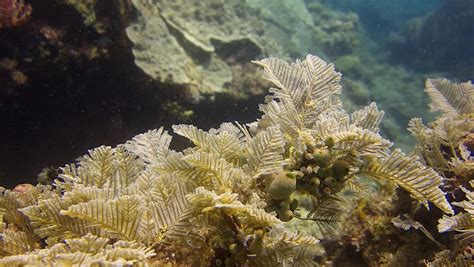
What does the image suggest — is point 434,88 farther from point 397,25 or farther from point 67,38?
point 397,25

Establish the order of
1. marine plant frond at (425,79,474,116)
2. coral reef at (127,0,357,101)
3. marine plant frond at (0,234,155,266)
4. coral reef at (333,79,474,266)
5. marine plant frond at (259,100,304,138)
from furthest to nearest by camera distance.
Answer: coral reef at (127,0,357,101), marine plant frond at (425,79,474,116), coral reef at (333,79,474,266), marine plant frond at (259,100,304,138), marine plant frond at (0,234,155,266)

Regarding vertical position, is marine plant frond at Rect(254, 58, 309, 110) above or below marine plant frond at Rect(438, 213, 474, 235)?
above

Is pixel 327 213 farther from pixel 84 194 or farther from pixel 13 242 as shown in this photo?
pixel 13 242

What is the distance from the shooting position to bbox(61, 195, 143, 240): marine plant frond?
1645mm

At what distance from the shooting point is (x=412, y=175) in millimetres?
2025

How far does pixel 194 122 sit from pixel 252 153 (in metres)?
4.74

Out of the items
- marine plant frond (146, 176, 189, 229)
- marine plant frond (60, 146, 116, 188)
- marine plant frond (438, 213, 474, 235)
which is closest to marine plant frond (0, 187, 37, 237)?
marine plant frond (60, 146, 116, 188)

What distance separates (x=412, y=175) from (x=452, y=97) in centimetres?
226

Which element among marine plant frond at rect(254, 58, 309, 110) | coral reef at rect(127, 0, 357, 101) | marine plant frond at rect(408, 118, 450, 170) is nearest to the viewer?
marine plant frond at rect(254, 58, 309, 110)

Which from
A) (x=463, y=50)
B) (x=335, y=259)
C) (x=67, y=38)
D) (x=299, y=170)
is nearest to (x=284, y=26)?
(x=463, y=50)

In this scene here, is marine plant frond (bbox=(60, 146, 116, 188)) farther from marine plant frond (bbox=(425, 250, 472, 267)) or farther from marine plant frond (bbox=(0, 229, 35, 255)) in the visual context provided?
marine plant frond (bbox=(425, 250, 472, 267))

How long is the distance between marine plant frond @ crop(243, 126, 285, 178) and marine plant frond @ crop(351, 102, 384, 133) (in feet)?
1.93

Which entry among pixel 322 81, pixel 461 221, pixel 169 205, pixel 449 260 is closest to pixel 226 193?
pixel 169 205

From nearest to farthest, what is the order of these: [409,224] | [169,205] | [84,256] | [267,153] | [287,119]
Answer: [84,256] → [169,205] → [267,153] → [287,119] → [409,224]
